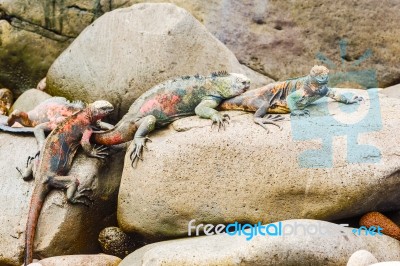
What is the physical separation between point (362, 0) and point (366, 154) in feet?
12.7

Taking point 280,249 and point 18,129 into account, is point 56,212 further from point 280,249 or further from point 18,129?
point 280,249

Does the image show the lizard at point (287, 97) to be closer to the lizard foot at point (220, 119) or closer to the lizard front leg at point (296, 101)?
the lizard front leg at point (296, 101)

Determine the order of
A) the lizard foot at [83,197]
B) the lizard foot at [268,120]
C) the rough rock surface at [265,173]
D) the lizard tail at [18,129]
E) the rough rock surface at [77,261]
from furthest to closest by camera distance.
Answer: the lizard tail at [18,129]
the lizard foot at [83,197]
the lizard foot at [268,120]
the rough rock surface at [77,261]
the rough rock surface at [265,173]

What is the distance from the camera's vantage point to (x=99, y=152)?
24.7 feet

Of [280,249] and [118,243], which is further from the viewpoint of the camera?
[118,243]

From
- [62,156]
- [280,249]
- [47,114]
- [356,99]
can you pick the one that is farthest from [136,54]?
[280,249]

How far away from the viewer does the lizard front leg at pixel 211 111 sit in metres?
6.80

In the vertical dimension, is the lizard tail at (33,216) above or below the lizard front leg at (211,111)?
below

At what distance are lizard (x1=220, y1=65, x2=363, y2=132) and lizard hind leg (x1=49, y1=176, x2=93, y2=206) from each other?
1.91 meters

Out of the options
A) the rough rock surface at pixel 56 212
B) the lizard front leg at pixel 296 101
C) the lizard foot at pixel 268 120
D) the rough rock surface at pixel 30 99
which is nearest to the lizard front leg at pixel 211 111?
the lizard foot at pixel 268 120

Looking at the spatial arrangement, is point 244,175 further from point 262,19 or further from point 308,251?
point 262,19

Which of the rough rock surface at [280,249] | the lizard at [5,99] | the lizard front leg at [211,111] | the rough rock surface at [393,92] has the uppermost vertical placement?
the lizard front leg at [211,111]

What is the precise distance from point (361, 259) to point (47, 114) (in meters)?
4.69

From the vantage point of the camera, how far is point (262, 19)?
9.68 meters
